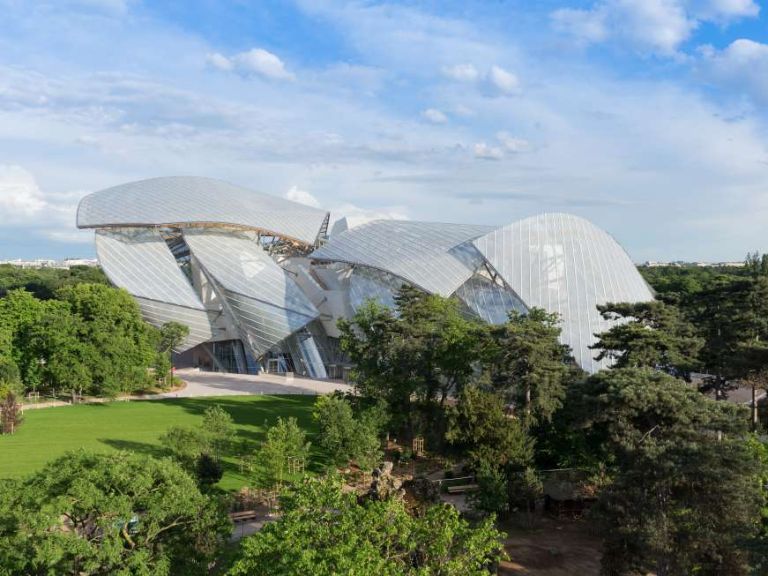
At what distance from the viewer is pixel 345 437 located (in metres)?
23.7

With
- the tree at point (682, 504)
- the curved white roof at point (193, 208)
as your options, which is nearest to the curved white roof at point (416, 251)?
the curved white roof at point (193, 208)

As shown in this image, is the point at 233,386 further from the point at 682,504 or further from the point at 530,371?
the point at 682,504

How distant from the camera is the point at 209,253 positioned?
48625 mm

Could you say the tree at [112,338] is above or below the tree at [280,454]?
above

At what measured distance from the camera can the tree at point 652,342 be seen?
2531 centimetres

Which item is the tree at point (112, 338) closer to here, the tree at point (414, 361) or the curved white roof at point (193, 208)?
the curved white roof at point (193, 208)

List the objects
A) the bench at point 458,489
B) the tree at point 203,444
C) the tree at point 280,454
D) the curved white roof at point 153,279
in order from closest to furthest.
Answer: the tree at point 203,444, the tree at point 280,454, the bench at point 458,489, the curved white roof at point 153,279

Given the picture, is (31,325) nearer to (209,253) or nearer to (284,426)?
(209,253)

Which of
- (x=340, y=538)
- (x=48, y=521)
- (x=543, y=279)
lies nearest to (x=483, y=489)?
(x=340, y=538)

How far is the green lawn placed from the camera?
79.7 feet

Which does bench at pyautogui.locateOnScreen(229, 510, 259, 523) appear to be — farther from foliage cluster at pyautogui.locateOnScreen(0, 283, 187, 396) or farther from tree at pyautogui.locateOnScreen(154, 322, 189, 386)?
tree at pyautogui.locateOnScreen(154, 322, 189, 386)

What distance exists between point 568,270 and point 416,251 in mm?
10428

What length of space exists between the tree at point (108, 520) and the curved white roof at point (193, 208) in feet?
124

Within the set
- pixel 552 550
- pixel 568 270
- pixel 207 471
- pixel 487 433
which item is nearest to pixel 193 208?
pixel 568 270
